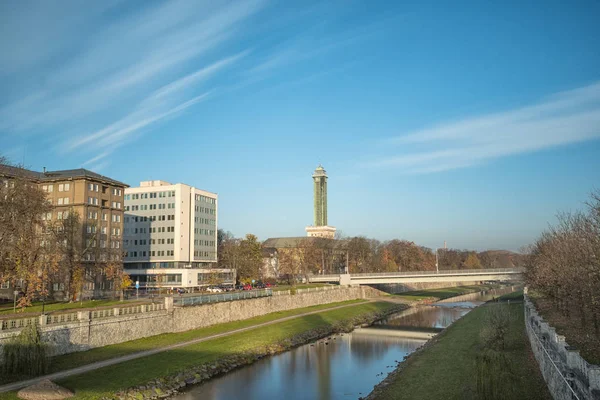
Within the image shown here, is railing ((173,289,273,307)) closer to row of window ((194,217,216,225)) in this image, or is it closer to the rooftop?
the rooftop

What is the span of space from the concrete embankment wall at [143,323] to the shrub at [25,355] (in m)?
1.32

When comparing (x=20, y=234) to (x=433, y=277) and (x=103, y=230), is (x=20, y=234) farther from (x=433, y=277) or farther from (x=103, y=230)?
(x=433, y=277)

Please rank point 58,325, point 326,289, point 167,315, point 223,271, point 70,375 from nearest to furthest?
point 70,375 → point 58,325 → point 167,315 → point 326,289 → point 223,271

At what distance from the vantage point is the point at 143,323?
155ft

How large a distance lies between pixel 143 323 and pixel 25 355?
604 inches

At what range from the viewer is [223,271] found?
11075cm

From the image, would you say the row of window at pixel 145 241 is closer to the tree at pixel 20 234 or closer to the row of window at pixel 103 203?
the row of window at pixel 103 203

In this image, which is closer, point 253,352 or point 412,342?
point 253,352

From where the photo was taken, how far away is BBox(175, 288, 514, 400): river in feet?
116

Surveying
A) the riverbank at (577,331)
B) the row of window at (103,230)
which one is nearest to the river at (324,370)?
the riverbank at (577,331)

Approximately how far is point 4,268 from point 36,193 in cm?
885

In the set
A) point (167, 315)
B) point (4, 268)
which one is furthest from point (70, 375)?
point (4, 268)

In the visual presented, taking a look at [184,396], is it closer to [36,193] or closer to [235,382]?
[235,382]

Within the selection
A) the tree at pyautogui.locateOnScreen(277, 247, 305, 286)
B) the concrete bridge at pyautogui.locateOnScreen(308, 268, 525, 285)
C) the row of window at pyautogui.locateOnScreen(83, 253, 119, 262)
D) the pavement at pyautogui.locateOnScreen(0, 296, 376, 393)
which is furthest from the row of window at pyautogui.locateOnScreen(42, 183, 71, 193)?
the concrete bridge at pyautogui.locateOnScreen(308, 268, 525, 285)
